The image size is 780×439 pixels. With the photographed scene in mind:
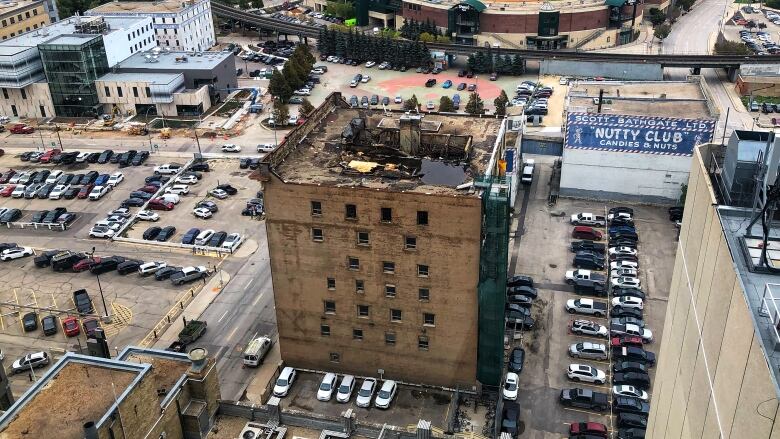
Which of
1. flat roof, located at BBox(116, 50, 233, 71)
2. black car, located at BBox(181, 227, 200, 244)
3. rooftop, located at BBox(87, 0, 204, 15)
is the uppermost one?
rooftop, located at BBox(87, 0, 204, 15)

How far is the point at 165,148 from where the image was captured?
106812mm

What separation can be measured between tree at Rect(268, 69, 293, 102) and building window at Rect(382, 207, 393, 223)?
253 feet

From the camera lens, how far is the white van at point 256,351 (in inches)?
2347

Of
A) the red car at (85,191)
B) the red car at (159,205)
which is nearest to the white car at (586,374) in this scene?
the red car at (159,205)

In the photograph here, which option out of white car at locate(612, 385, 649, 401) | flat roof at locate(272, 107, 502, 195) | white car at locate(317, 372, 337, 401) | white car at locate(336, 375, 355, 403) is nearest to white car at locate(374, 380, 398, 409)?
white car at locate(336, 375, 355, 403)

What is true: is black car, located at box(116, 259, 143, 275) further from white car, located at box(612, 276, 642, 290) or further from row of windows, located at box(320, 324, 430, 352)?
white car, located at box(612, 276, 642, 290)

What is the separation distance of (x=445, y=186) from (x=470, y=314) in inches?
386

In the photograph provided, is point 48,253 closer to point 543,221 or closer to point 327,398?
point 327,398

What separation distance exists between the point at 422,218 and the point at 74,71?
9318cm

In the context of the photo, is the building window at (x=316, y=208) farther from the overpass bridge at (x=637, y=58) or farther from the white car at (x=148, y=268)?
the overpass bridge at (x=637, y=58)

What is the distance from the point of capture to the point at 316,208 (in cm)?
5147

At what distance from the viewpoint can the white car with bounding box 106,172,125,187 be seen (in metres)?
94.5

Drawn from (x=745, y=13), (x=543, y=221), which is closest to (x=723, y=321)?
(x=543, y=221)

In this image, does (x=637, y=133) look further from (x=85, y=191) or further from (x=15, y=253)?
(x=15, y=253)
